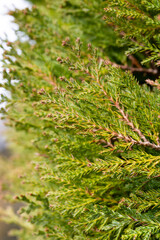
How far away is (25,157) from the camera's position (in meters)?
2.93

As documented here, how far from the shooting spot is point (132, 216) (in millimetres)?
922

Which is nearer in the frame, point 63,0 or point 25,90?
point 25,90

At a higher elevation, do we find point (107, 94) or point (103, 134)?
point (107, 94)

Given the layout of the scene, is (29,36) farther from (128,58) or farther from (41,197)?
(41,197)

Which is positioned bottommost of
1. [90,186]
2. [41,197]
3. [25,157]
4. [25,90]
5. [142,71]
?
[25,157]

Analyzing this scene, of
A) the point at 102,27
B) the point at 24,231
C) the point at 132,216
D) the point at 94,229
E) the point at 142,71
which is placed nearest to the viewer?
the point at 132,216

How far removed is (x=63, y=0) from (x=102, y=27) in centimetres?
38

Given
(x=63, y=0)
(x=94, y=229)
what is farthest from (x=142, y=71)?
(x=94, y=229)

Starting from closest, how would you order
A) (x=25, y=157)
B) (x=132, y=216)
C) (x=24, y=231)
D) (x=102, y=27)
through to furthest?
(x=132, y=216) → (x=102, y=27) → (x=24, y=231) → (x=25, y=157)

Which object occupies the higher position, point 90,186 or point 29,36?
point 29,36

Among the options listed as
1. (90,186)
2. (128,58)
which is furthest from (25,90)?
(128,58)

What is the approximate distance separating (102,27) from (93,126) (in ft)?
3.31

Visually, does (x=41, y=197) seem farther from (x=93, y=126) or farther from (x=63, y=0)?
(x=63, y=0)

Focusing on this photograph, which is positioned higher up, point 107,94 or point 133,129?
point 107,94
